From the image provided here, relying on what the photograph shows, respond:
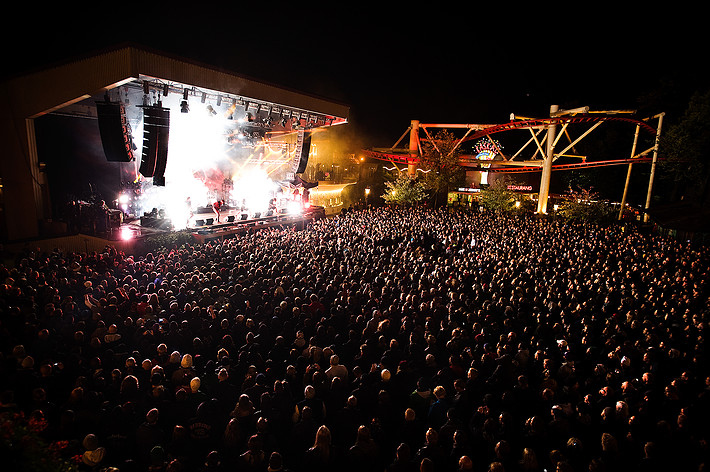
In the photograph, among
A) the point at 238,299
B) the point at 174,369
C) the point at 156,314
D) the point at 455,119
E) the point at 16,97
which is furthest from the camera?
the point at 455,119

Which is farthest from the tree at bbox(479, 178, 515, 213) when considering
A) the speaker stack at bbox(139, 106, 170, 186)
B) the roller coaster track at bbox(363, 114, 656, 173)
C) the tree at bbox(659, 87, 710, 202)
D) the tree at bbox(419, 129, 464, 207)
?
the speaker stack at bbox(139, 106, 170, 186)

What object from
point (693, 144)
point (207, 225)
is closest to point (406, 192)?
point (207, 225)

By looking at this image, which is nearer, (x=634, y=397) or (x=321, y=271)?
(x=634, y=397)

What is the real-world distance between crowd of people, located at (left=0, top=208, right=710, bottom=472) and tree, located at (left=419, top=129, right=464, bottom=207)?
1709 centimetres

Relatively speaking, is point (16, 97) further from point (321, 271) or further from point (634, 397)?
point (634, 397)

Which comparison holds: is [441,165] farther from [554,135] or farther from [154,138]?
[154,138]

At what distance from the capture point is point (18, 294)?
6383 millimetres

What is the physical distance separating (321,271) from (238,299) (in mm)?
2493

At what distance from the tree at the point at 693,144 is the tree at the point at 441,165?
11548mm

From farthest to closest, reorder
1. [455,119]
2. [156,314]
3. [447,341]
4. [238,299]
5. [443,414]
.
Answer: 1. [455,119]
2. [238,299]
3. [156,314]
4. [447,341]
5. [443,414]

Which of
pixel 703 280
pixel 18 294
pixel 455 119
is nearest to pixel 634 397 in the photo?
pixel 703 280

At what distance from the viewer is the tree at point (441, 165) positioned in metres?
25.8

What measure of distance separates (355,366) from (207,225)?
12.1m

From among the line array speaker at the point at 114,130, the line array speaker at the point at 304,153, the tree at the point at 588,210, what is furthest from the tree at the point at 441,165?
the line array speaker at the point at 114,130
